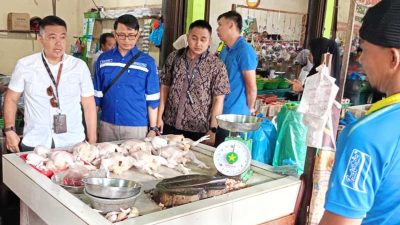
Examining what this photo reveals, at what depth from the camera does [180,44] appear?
15.5ft

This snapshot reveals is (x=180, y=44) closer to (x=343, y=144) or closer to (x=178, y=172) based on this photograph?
(x=178, y=172)

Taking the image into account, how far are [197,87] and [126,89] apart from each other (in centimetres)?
53

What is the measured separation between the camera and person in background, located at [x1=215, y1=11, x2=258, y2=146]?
3367 mm

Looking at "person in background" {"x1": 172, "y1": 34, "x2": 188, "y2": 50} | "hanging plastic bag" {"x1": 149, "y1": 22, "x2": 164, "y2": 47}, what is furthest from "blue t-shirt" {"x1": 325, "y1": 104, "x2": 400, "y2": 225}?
"hanging plastic bag" {"x1": 149, "y1": 22, "x2": 164, "y2": 47}

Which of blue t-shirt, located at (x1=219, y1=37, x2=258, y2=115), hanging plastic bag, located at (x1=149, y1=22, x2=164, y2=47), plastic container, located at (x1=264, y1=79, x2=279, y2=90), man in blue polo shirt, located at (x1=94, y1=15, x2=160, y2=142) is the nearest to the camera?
man in blue polo shirt, located at (x1=94, y1=15, x2=160, y2=142)

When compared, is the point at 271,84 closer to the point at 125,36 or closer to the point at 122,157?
the point at 125,36

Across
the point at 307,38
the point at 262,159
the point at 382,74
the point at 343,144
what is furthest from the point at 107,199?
the point at 307,38

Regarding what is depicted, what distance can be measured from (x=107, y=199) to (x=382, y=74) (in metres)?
0.99

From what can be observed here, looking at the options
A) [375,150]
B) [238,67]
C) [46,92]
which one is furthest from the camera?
Answer: [238,67]

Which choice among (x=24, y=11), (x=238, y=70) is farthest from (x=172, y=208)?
(x=24, y=11)

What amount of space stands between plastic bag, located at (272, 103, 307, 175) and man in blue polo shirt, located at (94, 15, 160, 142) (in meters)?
1.00

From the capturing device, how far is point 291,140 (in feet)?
7.32

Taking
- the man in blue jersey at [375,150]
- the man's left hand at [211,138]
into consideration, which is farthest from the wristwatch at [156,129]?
the man in blue jersey at [375,150]

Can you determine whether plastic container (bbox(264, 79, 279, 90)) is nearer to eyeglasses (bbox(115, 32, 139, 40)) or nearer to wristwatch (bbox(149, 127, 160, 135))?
wristwatch (bbox(149, 127, 160, 135))
